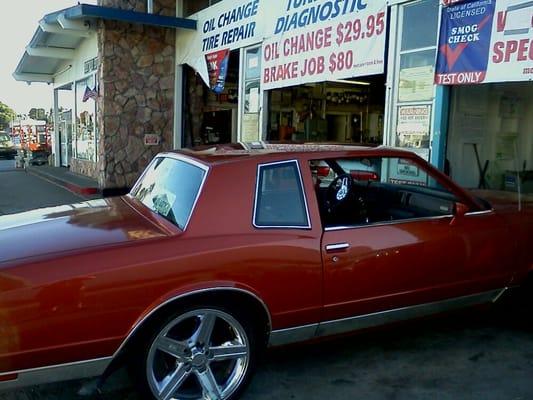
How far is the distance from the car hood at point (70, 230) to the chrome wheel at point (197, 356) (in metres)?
0.57

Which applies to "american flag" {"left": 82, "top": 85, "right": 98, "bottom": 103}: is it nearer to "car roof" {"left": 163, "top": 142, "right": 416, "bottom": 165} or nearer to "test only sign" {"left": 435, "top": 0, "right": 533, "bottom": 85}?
"test only sign" {"left": 435, "top": 0, "right": 533, "bottom": 85}

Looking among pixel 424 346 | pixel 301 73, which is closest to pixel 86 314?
pixel 424 346

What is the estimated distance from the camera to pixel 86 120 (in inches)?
616

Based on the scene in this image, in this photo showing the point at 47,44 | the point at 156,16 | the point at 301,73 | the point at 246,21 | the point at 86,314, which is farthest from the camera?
the point at 47,44

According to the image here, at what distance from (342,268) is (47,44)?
51.6 feet

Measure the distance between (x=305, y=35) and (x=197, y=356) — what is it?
712 cm

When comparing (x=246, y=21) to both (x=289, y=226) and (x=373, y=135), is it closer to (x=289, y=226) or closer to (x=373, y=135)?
(x=373, y=135)

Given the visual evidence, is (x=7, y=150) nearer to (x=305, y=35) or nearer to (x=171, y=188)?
(x=305, y=35)

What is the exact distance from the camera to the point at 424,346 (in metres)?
3.92

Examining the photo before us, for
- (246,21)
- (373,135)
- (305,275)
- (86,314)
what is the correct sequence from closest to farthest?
(86,314), (305,275), (246,21), (373,135)

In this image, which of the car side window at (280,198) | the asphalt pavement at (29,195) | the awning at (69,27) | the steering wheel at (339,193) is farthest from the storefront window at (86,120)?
the car side window at (280,198)

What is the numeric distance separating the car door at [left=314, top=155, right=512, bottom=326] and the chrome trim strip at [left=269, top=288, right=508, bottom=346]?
11 millimetres

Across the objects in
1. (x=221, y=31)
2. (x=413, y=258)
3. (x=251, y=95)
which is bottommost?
(x=413, y=258)

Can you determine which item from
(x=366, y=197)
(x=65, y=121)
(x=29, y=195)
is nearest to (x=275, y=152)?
(x=366, y=197)
